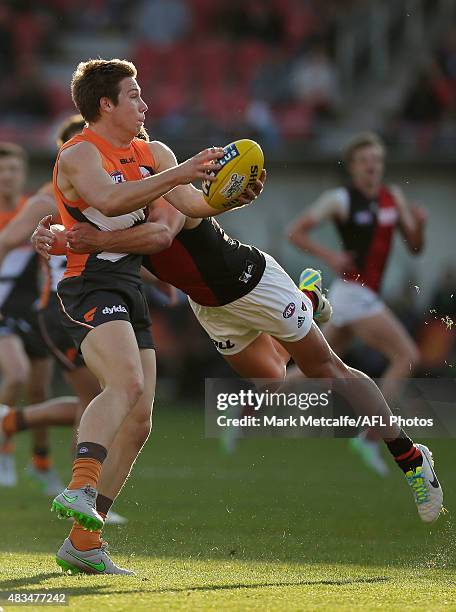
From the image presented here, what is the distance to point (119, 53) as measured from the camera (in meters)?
23.8

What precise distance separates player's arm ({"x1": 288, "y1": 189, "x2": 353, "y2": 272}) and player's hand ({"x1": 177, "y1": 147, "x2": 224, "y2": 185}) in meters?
4.28

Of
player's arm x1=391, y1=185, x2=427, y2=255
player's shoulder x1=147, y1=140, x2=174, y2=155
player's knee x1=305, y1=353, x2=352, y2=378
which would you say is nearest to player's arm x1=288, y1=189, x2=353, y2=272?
player's arm x1=391, y1=185, x2=427, y2=255

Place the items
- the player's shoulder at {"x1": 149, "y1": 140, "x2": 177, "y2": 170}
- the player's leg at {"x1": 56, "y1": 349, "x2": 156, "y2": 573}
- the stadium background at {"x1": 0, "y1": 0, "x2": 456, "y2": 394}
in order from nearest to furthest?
the player's leg at {"x1": 56, "y1": 349, "x2": 156, "y2": 573}, the player's shoulder at {"x1": 149, "y1": 140, "x2": 177, "y2": 170}, the stadium background at {"x1": 0, "y1": 0, "x2": 456, "y2": 394}

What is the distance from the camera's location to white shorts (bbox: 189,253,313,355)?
6879mm

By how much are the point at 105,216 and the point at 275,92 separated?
16922 millimetres

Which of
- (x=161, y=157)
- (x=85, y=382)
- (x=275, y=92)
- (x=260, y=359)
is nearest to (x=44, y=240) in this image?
(x=161, y=157)

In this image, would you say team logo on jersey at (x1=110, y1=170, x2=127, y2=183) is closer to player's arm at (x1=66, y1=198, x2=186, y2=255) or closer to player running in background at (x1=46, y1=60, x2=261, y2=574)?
player running in background at (x1=46, y1=60, x2=261, y2=574)

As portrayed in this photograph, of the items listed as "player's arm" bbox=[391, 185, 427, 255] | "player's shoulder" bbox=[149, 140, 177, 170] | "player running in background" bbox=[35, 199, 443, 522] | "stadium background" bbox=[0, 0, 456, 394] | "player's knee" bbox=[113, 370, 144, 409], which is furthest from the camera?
"stadium background" bbox=[0, 0, 456, 394]

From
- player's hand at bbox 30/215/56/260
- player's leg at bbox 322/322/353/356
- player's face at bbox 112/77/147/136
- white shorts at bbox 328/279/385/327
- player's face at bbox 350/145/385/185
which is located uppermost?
player's face at bbox 112/77/147/136

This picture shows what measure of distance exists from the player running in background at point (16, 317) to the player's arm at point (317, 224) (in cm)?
224

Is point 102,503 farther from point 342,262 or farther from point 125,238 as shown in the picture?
point 342,262

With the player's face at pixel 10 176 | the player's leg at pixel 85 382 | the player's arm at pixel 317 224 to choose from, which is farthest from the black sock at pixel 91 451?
the player's face at pixel 10 176

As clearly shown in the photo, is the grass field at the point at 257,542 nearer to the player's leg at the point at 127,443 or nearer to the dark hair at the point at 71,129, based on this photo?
the player's leg at the point at 127,443

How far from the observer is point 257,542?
23.1 feet
